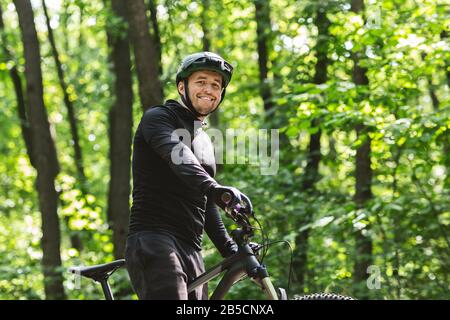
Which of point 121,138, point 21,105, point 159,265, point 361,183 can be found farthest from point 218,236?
point 21,105

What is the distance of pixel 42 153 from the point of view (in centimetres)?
1065

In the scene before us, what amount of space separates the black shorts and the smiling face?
0.76m

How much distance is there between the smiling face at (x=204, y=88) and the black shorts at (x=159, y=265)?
30.0 inches

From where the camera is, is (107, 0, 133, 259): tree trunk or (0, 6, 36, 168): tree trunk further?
(0, 6, 36, 168): tree trunk

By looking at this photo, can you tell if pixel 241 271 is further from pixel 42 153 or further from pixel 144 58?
pixel 42 153

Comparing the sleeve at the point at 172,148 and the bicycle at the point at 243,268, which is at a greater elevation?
the sleeve at the point at 172,148

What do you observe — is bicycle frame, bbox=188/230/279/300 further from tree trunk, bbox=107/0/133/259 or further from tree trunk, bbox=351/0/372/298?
tree trunk, bbox=107/0/133/259

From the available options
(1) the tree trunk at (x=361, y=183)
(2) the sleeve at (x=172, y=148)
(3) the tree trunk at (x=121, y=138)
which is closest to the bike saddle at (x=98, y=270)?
(2) the sleeve at (x=172, y=148)

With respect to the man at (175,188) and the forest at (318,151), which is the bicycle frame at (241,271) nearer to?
the man at (175,188)

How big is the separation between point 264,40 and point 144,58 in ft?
16.8

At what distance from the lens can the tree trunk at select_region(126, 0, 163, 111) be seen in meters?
8.29

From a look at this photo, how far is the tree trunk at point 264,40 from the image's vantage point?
11754 millimetres

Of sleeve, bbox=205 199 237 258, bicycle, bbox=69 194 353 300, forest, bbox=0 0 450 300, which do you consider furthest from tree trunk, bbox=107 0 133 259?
bicycle, bbox=69 194 353 300
